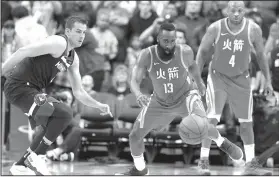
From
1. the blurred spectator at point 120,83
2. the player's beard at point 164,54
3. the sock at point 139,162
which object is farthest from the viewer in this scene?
the blurred spectator at point 120,83

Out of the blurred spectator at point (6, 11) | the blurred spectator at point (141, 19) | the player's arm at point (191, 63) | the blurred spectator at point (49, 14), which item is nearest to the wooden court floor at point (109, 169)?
the player's arm at point (191, 63)

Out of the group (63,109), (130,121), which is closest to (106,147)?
(130,121)

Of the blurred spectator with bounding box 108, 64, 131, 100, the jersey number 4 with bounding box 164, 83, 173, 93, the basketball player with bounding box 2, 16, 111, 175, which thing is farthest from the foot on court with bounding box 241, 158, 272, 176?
the blurred spectator with bounding box 108, 64, 131, 100

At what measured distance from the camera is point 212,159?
9938mm

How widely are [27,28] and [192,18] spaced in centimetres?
253

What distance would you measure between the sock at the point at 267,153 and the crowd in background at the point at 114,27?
1.00m

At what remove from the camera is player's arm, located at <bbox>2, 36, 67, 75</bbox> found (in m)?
6.99

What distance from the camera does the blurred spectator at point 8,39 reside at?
32.7 feet

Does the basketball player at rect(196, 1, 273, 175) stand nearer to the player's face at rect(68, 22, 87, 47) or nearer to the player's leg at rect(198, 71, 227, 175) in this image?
the player's leg at rect(198, 71, 227, 175)

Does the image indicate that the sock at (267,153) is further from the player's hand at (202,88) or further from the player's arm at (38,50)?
the player's arm at (38,50)

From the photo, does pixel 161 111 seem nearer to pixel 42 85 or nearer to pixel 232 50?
pixel 232 50

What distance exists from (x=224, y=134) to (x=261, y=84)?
2.87 ft

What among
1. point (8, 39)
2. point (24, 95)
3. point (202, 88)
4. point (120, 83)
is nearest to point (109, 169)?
point (120, 83)

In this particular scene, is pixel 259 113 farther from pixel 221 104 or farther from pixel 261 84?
pixel 221 104
